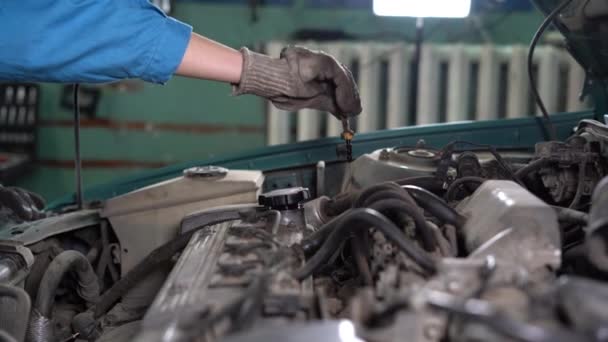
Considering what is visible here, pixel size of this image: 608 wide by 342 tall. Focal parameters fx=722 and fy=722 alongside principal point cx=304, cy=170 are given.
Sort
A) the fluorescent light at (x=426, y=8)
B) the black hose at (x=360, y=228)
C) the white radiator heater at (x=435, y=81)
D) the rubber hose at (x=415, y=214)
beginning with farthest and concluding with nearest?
the white radiator heater at (x=435, y=81), the fluorescent light at (x=426, y=8), the rubber hose at (x=415, y=214), the black hose at (x=360, y=228)

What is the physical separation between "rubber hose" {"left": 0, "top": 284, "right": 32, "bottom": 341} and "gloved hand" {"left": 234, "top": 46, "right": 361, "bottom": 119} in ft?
1.89

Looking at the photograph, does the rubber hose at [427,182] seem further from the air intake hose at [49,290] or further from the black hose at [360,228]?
the air intake hose at [49,290]

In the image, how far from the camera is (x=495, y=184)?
43.8 inches

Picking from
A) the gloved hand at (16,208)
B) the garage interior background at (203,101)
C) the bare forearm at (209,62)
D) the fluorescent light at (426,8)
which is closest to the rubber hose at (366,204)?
the bare forearm at (209,62)

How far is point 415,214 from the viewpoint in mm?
1027

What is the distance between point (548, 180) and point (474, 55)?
217 centimetres

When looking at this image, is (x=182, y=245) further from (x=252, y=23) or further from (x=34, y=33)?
(x=252, y=23)

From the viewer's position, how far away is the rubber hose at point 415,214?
3.35 feet

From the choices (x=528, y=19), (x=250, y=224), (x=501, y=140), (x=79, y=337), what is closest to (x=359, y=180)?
(x=250, y=224)

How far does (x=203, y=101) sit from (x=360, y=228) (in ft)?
8.77

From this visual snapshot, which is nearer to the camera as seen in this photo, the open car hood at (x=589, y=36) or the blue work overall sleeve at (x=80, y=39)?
the blue work overall sleeve at (x=80, y=39)

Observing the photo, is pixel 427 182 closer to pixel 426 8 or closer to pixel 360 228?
pixel 360 228

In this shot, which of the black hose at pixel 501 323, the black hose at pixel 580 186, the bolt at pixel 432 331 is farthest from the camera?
the black hose at pixel 580 186

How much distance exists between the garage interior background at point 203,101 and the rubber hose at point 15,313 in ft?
7.97
